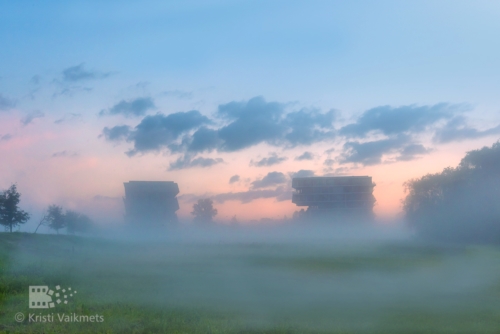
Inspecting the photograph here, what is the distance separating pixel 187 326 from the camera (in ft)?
40.3

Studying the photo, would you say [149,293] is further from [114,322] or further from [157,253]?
[157,253]

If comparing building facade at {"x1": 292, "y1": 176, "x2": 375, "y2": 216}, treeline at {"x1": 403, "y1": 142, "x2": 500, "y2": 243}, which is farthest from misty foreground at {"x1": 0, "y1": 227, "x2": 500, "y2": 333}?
treeline at {"x1": 403, "y1": 142, "x2": 500, "y2": 243}

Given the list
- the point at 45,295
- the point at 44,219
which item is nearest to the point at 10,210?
the point at 44,219

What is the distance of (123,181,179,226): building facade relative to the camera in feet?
132

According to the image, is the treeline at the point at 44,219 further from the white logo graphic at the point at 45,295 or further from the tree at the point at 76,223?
the white logo graphic at the point at 45,295

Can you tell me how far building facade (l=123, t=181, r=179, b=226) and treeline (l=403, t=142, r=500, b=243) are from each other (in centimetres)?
2796

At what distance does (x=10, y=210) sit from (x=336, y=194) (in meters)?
30.2

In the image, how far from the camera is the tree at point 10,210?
39.7 metres

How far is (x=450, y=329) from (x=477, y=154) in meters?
43.0

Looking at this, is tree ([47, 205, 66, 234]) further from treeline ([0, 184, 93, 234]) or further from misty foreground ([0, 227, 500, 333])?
misty foreground ([0, 227, 500, 333])

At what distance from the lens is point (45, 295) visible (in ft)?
48.2

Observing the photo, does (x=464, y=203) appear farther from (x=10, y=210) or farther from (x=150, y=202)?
(x=10, y=210)

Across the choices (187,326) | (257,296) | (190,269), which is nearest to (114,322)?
(187,326)

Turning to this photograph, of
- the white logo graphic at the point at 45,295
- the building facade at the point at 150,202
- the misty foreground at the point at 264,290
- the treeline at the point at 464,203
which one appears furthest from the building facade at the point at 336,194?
the white logo graphic at the point at 45,295
